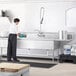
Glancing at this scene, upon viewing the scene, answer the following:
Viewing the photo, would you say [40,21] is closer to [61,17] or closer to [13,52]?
[61,17]

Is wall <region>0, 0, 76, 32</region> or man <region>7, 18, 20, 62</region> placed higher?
wall <region>0, 0, 76, 32</region>

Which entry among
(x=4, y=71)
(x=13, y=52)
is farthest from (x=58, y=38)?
(x=4, y=71)

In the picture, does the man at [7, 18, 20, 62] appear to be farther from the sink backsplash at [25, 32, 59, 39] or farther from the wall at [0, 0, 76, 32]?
the wall at [0, 0, 76, 32]

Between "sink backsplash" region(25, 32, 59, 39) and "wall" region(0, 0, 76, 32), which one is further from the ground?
"wall" region(0, 0, 76, 32)

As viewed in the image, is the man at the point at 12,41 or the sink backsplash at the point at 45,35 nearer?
the man at the point at 12,41

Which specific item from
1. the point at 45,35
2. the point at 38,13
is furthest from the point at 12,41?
the point at 38,13

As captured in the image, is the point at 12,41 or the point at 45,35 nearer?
the point at 12,41

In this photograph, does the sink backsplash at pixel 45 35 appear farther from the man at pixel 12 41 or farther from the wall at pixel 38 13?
the man at pixel 12 41

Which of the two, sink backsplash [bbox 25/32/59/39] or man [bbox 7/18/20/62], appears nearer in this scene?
man [bbox 7/18/20/62]

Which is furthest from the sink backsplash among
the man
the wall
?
the man

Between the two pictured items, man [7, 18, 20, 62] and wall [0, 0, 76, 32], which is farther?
wall [0, 0, 76, 32]

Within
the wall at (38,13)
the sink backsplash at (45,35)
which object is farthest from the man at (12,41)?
the wall at (38,13)

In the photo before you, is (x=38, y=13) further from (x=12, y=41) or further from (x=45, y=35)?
(x=12, y=41)

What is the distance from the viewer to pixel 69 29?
6688mm
